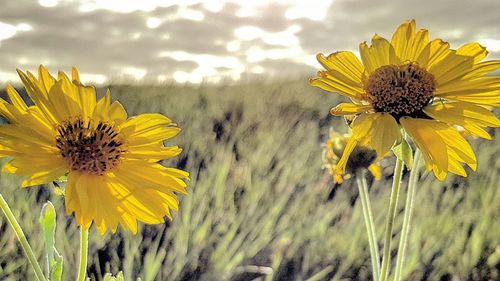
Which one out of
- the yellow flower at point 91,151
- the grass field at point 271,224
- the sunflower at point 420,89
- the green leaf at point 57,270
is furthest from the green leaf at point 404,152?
the grass field at point 271,224

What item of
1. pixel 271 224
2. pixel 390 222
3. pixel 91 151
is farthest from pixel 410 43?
pixel 271 224

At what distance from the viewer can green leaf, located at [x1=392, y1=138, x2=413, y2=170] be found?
78 centimetres

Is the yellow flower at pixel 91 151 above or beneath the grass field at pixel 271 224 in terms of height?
above

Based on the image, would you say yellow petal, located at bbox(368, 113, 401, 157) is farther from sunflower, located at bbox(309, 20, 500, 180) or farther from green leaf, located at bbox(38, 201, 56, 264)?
green leaf, located at bbox(38, 201, 56, 264)

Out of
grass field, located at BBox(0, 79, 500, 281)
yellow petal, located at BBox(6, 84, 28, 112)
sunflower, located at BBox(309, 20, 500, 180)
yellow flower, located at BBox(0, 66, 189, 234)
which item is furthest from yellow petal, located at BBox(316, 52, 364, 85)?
grass field, located at BBox(0, 79, 500, 281)

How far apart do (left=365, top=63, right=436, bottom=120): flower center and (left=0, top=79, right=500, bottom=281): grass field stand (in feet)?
1.78

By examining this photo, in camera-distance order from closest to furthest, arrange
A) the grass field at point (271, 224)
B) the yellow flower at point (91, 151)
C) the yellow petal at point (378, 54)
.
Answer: the yellow flower at point (91, 151) → the yellow petal at point (378, 54) → the grass field at point (271, 224)

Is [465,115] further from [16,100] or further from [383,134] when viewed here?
[16,100]

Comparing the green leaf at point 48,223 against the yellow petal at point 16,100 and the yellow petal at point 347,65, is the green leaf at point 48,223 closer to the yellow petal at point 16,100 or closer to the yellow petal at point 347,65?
the yellow petal at point 16,100

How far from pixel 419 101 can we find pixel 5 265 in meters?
0.97

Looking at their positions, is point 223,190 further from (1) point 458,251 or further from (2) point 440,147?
(2) point 440,147

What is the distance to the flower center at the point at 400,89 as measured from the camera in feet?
2.62

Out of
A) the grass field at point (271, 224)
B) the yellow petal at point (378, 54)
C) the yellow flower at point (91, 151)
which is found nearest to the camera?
the yellow flower at point (91, 151)

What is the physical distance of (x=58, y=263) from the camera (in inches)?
29.4
